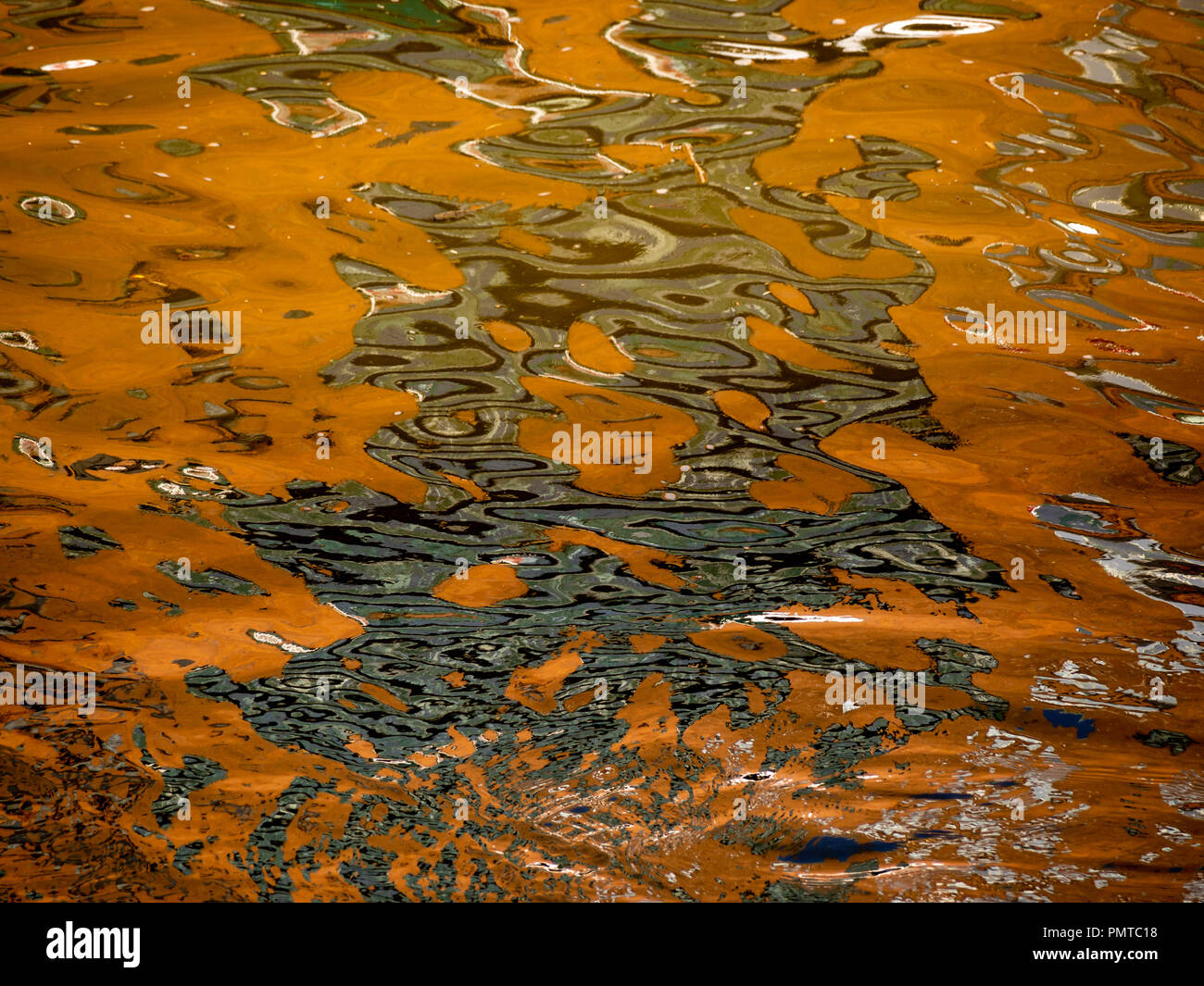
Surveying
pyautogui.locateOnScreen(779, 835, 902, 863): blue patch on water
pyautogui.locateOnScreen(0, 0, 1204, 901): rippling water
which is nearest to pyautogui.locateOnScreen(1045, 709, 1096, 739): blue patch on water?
pyautogui.locateOnScreen(0, 0, 1204, 901): rippling water

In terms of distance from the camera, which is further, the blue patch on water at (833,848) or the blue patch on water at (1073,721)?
the blue patch on water at (1073,721)

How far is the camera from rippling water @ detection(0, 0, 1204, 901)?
7.43 ft

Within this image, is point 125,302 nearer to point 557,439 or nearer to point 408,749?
point 557,439

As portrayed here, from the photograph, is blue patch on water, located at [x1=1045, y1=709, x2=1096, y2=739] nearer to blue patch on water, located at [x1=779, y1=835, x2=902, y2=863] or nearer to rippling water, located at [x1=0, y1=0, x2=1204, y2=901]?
rippling water, located at [x1=0, y1=0, x2=1204, y2=901]

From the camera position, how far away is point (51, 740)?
2.73m

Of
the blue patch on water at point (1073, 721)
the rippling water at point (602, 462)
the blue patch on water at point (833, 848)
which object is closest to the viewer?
the rippling water at point (602, 462)

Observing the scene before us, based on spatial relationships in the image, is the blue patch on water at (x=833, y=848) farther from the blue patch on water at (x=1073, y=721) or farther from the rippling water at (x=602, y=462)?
the blue patch on water at (x=1073, y=721)

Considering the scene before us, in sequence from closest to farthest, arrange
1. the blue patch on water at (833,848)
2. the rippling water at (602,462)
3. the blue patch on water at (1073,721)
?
the rippling water at (602,462) < the blue patch on water at (833,848) < the blue patch on water at (1073,721)

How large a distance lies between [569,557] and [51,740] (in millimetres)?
1578

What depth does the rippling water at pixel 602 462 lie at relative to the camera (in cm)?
226

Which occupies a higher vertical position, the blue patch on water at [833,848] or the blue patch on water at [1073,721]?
the blue patch on water at [1073,721]

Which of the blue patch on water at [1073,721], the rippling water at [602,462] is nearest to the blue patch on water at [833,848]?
the rippling water at [602,462]

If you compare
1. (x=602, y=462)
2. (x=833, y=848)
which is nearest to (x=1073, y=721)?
(x=833, y=848)

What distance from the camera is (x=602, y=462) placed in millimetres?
2896
